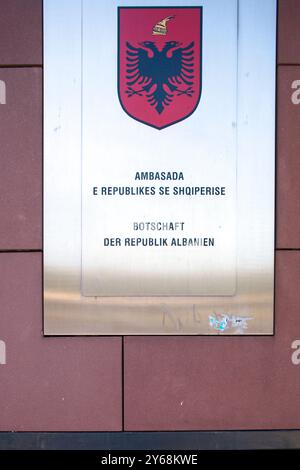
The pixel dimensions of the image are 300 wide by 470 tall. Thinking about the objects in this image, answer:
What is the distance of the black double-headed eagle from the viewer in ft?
10.8

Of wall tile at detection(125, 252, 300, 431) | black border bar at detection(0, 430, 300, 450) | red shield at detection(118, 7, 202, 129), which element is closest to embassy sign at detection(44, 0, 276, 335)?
red shield at detection(118, 7, 202, 129)

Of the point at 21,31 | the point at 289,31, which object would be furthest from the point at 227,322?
the point at 21,31

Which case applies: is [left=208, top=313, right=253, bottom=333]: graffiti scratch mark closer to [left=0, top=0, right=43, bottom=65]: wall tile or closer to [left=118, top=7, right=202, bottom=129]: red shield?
[left=118, top=7, right=202, bottom=129]: red shield

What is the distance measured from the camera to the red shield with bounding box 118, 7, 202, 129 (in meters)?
3.28

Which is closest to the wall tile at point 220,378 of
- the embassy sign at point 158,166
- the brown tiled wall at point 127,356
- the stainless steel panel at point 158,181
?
the brown tiled wall at point 127,356

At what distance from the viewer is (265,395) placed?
Result: 11.0 ft

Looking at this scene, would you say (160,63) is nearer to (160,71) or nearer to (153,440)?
(160,71)

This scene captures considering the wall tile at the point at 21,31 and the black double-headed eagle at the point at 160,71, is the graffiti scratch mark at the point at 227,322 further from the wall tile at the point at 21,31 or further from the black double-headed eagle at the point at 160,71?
the wall tile at the point at 21,31

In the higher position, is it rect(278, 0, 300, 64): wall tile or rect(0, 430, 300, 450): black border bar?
rect(278, 0, 300, 64): wall tile

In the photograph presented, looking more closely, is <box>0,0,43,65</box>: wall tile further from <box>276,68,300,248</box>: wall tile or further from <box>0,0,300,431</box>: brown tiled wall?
<box>276,68,300,248</box>: wall tile

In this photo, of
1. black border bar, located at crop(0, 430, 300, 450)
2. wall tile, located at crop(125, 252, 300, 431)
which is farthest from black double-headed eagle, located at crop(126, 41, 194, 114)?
black border bar, located at crop(0, 430, 300, 450)

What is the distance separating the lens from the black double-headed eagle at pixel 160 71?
329 centimetres

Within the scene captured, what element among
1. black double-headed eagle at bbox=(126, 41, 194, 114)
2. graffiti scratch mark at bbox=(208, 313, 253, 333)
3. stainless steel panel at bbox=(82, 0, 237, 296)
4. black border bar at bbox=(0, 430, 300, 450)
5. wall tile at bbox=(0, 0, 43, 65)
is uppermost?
wall tile at bbox=(0, 0, 43, 65)

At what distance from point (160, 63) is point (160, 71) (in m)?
0.05
